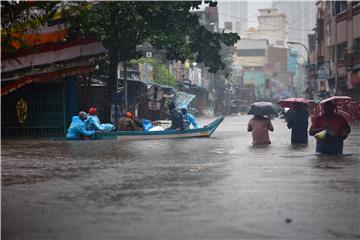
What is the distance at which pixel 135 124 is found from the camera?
22.4 meters

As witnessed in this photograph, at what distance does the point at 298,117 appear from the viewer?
17.8 m

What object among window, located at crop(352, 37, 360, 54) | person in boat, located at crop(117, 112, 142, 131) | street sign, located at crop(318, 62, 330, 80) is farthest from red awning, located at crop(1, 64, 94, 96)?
street sign, located at crop(318, 62, 330, 80)

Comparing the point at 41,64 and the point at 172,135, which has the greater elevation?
the point at 41,64

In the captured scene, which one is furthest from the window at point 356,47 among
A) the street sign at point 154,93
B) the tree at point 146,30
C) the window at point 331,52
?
the tree at point 146,30

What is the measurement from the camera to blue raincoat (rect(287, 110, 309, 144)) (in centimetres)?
1773

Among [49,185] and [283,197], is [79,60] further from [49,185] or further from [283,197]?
[283,197]

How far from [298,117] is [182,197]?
10.3m

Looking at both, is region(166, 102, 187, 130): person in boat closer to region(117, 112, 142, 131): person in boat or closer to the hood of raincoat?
region(117, 112, 142, 131): person in boat

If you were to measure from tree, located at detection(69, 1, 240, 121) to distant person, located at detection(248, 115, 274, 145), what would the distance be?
773 cm

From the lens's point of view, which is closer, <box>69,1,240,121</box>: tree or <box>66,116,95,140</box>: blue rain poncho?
<box>66,116,95,140</box>: blue rain poncho

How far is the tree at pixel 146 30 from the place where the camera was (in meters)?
23.3

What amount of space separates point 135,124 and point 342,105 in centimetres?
869

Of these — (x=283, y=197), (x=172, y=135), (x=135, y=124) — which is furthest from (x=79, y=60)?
(x=283, y=197)

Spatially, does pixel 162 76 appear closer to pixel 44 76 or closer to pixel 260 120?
pixel 44 76
